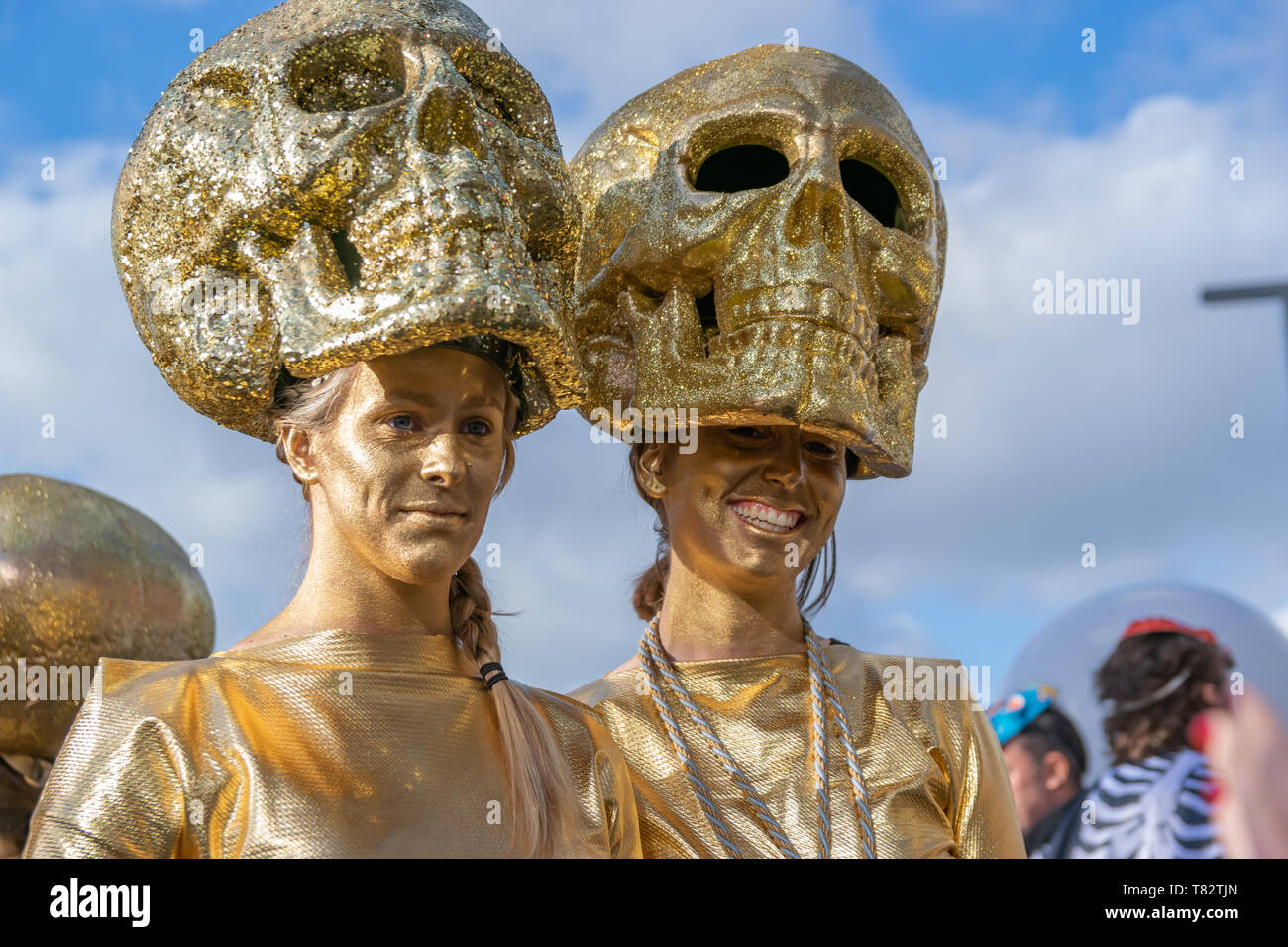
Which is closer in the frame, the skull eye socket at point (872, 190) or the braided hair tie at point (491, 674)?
the braided hair tie at point (491, 674)

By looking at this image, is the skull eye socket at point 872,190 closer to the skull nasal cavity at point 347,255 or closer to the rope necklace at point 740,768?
the rope necklace at point 740,768

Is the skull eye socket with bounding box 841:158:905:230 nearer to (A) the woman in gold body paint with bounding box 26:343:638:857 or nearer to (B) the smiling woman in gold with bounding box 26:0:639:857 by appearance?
(B) the smiling woman in gold with bounding box 26:0:639:857

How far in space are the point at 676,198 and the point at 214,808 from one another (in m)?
1.78

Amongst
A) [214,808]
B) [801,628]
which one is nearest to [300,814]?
[214,808]

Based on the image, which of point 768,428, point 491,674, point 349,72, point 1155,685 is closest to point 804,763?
point 768,428

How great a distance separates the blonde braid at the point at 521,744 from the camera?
2.85 meters

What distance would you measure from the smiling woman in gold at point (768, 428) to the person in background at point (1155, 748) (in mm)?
1164

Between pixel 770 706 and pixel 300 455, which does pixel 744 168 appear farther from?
pixel 300 455

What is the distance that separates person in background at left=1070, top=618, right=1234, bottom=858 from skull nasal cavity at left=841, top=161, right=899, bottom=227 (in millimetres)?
2007

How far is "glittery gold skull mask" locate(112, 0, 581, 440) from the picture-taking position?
9.25 ft

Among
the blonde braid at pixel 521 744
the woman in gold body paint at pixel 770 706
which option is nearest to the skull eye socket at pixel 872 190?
the woman in gold body paint at pixel 770 706
